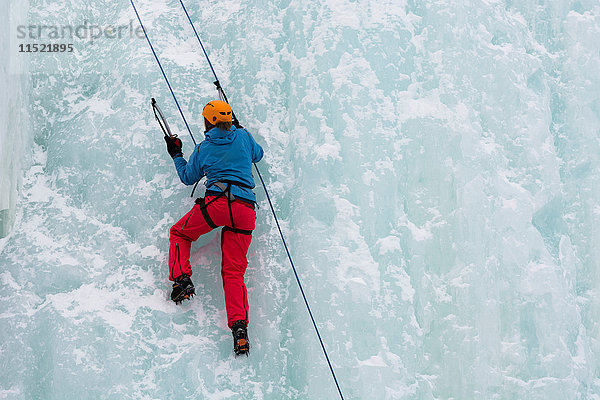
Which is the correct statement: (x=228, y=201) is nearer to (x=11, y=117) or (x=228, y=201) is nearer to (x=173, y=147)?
(x=173, y=147)

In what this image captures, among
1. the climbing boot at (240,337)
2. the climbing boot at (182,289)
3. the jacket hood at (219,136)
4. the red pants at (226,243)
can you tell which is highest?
the jacket hood at (219,136)

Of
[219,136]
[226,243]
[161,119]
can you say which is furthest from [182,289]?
[161,119]

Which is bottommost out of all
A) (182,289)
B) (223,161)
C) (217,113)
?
(182,289)

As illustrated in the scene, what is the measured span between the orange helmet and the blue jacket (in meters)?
0.05

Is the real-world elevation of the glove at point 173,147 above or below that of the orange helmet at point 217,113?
below

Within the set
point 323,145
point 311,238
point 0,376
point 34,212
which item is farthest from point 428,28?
point 0,376

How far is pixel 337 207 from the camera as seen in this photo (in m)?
3.23

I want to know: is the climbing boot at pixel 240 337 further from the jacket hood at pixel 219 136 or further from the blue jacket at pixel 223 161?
the jacket hood at pixel 219 136

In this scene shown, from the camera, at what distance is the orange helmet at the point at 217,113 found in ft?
9.86

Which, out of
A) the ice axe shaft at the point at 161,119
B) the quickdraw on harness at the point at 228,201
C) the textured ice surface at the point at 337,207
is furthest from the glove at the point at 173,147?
the quickdraw on harness at the point at 228,201

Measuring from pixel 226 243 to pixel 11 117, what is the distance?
1.58 meters

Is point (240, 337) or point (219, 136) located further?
point (219, 136)

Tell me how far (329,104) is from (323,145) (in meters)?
0.27

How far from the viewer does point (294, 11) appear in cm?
368
